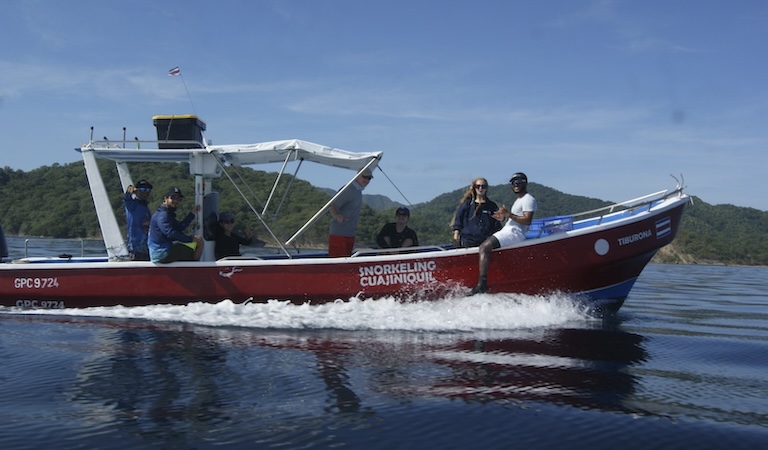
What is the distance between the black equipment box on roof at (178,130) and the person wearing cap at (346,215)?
8.04 ft

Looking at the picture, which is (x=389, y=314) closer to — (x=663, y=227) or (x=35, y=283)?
(x=663, y=227)

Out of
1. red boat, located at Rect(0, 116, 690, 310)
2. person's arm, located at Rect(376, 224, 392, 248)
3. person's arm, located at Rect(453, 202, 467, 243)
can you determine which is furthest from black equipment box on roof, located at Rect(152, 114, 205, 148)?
person's arm, located at Rect(453, 202, 467, 243)

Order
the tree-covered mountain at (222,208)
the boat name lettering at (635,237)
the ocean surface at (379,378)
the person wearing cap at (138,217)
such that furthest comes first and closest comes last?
the tree-covered mountain at (222,208) < the person wearing cap at (138,217) < the boat name lettering at (635,237) < the ocean surface at (379,378)

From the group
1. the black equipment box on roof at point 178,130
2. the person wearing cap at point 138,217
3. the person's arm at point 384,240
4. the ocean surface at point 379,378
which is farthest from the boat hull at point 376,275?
the black equipment box on roof at point 178,130

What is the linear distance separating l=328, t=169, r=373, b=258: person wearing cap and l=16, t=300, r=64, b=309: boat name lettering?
13.9 ft

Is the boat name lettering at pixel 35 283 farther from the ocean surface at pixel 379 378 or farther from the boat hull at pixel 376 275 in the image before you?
the ocean surface at pixel 379 378

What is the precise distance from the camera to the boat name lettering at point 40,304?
9.79m

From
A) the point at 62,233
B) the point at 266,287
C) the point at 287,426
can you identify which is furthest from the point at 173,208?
the point at 62,233

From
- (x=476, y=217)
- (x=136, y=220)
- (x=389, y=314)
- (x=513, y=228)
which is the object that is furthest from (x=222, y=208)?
(x=513, y=228)

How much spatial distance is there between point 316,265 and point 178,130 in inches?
126

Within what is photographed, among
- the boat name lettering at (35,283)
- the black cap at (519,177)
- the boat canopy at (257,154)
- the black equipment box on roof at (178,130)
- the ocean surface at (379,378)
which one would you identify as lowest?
the ocean surface at (379,378)

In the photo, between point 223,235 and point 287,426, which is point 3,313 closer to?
point 223,235

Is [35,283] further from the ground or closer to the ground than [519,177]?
closer to the ground

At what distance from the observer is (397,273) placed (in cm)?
888
